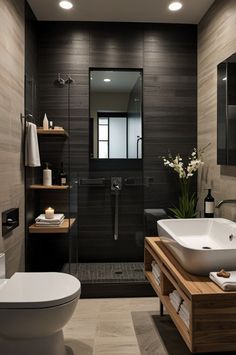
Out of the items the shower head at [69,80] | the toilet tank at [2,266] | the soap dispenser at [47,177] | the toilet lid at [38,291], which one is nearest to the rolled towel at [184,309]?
the toilet lid at [38,291]

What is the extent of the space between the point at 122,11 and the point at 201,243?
7.88ft

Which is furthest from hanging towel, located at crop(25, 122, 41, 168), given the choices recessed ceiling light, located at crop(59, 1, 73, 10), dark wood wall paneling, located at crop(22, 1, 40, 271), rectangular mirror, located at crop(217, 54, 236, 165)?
rectangular mirror, located at crop(217, 54, 236, 165)

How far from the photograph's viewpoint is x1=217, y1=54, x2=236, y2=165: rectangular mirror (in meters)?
2.63

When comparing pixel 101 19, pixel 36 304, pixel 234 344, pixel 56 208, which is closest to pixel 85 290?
pixel 56 208

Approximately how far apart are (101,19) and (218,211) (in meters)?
2.32

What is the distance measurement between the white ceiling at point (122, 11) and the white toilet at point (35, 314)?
8.42 feet

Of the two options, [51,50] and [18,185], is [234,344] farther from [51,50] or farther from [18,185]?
[51,50]

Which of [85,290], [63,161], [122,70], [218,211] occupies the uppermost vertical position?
[122,70]

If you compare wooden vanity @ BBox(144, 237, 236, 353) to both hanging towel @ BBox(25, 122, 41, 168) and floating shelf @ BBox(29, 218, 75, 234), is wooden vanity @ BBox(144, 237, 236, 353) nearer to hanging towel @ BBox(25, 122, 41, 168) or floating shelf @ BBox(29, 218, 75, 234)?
floating shelf @ BBox(29, 218, 75, 234)

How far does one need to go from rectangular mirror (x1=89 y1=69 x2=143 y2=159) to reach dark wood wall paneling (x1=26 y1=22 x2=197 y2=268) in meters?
0.07

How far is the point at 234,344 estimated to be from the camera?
1.61 meters

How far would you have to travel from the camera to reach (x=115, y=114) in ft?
11.9

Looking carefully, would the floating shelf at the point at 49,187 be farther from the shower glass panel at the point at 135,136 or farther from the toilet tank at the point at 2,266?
the toilet tank at the point at 2,266

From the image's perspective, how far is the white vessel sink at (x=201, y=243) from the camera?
1.72 metres
